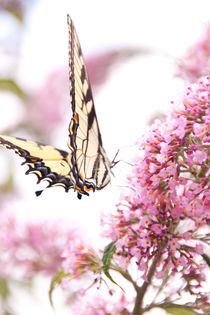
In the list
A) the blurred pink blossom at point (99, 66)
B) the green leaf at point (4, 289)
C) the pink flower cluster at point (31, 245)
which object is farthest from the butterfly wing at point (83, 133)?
the blurred pink blossom at point (99, 66)

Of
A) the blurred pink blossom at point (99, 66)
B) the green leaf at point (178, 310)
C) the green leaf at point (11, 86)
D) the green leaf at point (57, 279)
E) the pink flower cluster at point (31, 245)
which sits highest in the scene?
the blurred pink blossom at point (99, 66)

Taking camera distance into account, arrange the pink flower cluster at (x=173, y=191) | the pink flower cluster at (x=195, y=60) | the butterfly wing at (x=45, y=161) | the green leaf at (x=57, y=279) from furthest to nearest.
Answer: the pink flower cluster at (x=195, y=60) < the butterfly wing at (x=45, y=161) < the green leaf at (x=57, y=279) < the pink flower cluster at (x=173, y=191)

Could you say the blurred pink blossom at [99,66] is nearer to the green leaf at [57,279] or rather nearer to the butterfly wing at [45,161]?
the butterfly wing at [45,161]

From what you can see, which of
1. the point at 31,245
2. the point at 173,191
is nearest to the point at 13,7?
the point at 31,245

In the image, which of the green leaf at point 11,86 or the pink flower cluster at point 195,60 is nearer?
the pink flower cluster at point 195,60

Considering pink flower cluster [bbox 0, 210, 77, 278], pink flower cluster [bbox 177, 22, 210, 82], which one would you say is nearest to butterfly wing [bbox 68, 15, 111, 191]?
pink flower cluster [bbox 177, 22, 210, 82]

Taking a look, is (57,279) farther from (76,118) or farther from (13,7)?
(13,7)

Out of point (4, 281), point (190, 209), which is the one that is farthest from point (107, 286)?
point (4, 281)
